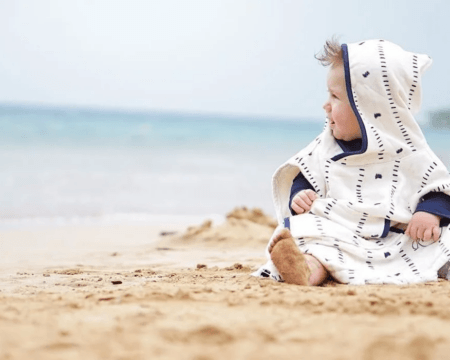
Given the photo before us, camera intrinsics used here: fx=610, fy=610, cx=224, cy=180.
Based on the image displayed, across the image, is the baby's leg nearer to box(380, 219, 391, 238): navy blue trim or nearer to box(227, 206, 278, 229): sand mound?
box(380, 219, 391, 238): navy blue trim

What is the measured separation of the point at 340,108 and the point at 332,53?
0.22 meters

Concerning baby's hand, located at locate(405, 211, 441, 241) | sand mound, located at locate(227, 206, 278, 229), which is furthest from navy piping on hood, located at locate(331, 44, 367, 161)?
sand mound, located at locate(227, 206, 278, 229)

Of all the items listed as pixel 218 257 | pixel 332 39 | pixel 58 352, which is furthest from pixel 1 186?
pixel 58 352

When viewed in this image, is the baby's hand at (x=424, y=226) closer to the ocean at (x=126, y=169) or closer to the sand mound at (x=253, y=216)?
the sand mound at (x=253, y=216)

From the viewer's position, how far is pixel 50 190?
6.68 meters

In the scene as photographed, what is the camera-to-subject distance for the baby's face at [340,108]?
2.45 m

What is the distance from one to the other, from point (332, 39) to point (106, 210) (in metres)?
3.96

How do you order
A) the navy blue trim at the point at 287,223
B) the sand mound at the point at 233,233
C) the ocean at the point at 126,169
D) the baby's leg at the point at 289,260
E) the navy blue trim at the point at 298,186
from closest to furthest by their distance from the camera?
1. the baby's leg at the point at 289,260
2. the navy blue trim at the point at 287,223
3. the navy blue trim at the point at 298,186
4. the sand mound at the point at 233,233
5. the ocean at the point at 126,169

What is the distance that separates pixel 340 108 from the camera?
2455 millimetres

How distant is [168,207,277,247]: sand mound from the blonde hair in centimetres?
185

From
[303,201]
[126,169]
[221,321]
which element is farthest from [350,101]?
[126,169]

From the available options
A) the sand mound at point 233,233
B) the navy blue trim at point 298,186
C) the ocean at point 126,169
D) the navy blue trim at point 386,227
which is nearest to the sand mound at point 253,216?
the sand mound at point 233,233

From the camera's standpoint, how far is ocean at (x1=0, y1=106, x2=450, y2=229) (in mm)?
6023

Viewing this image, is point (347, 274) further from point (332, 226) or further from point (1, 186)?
point (1, 186)
